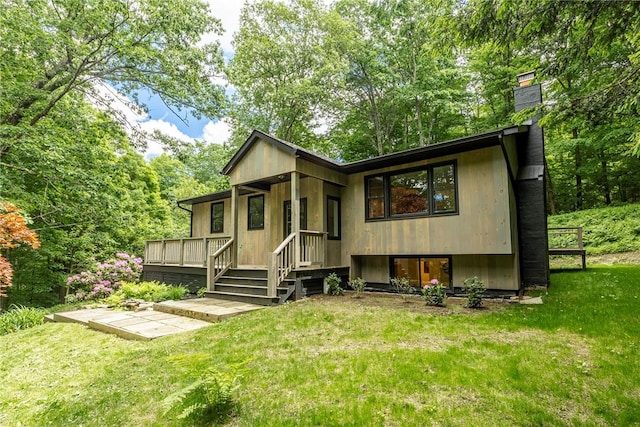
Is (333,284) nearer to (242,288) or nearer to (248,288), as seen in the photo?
(248,288)

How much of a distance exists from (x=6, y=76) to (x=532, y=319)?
42.3 ft

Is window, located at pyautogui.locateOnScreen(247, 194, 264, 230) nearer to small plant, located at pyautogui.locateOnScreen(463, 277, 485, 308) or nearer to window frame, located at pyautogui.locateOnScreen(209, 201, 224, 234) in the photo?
window frame, located at pyautogui.locateOnScreen(209, 201, 224, 234)

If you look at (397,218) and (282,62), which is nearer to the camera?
(397,218)

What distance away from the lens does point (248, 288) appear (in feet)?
26.7

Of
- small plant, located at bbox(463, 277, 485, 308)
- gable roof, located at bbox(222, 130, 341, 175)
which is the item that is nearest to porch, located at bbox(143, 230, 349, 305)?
gable roof, located at bbox(222, 130, 341, 175)

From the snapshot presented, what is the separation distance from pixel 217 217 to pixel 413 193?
8.11 meters

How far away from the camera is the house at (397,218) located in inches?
292

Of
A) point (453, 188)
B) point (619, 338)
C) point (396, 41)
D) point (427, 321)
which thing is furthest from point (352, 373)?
point (396, 41)

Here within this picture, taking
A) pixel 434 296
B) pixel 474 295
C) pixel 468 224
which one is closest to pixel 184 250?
pixel 434 296

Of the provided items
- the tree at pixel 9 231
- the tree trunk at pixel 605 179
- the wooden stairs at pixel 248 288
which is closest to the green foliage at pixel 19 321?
the tree at pixel 9 231

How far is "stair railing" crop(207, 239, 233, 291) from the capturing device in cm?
899

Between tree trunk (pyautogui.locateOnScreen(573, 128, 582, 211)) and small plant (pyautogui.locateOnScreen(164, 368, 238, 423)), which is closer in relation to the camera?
small plant (pyautogui.locateOnScreen(164, 368, 238, 423))

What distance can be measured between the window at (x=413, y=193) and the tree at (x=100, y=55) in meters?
6.24

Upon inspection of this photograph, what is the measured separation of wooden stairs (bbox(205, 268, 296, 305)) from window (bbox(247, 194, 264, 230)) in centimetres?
255
